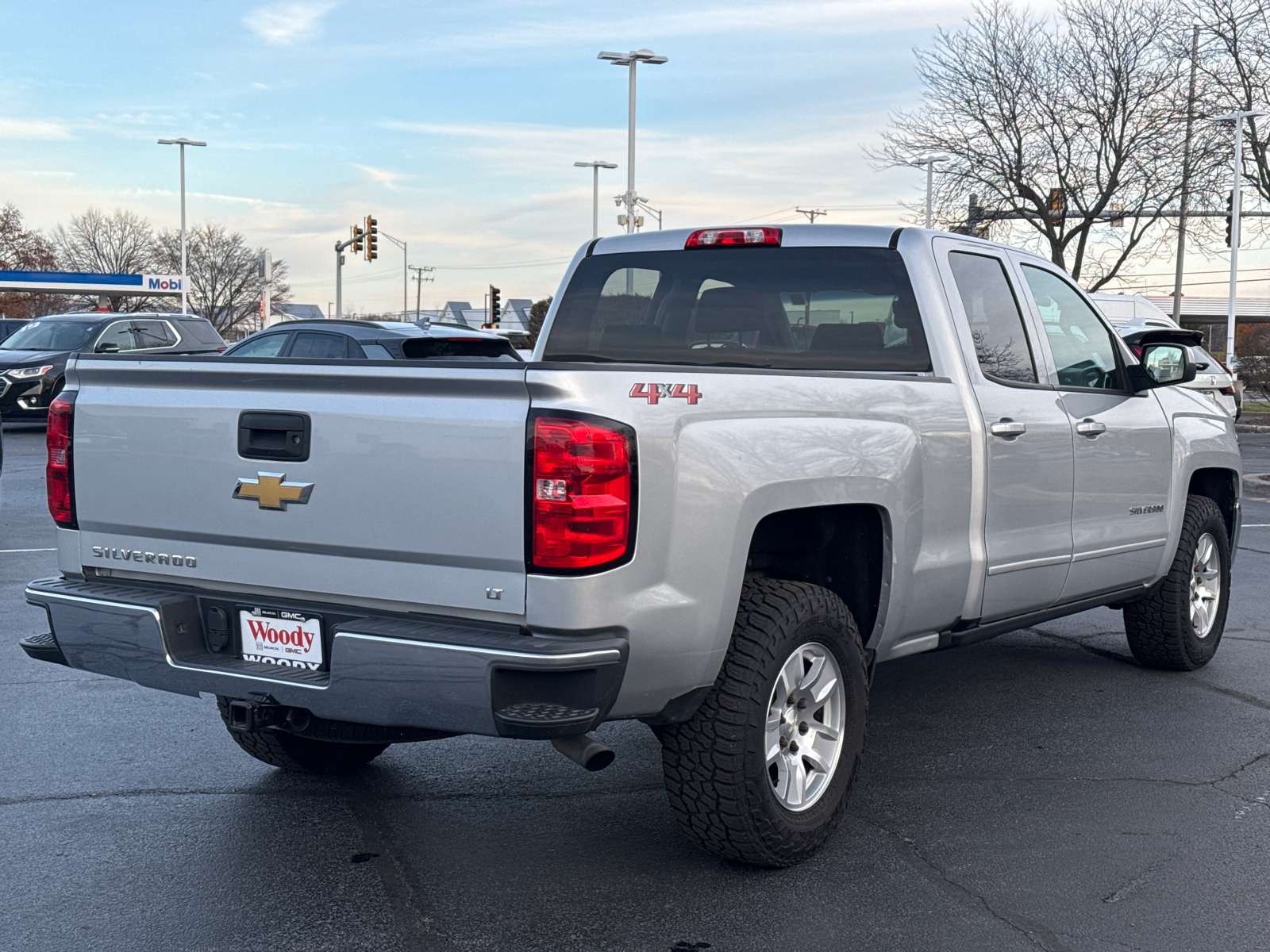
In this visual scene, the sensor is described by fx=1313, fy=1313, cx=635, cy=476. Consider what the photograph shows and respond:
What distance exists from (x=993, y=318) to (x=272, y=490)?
2.92 metres

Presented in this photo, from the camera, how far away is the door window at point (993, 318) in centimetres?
500

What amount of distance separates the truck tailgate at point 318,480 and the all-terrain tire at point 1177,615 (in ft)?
13.6

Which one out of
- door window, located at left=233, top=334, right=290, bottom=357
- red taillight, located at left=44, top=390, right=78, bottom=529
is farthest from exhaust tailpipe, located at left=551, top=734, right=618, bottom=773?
door window, located at left=233, top=334, right=290, bottom=357

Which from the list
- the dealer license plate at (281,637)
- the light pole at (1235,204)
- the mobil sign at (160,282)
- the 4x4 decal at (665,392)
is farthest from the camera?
the mobil sign at (160,282)

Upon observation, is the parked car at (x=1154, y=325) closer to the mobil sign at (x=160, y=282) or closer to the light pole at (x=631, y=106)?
the light pole at (x=631, y=106)

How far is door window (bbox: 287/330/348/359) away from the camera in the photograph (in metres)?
14.3

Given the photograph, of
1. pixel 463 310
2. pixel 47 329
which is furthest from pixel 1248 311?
pixel 47 329

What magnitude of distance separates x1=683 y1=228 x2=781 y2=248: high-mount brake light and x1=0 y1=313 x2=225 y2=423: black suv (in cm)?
1460

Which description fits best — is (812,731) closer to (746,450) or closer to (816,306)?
(746,450)

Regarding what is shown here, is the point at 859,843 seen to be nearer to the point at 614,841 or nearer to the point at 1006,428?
the point at 614,841

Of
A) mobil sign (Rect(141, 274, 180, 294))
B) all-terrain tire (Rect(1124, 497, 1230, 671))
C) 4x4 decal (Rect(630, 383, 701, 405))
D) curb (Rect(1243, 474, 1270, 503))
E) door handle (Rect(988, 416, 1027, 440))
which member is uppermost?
mobil sign (Rect(141, 274, 180, 294))

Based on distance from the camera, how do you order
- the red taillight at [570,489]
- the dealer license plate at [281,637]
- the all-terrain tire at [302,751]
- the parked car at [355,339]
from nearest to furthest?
the red taillight at [570,489], the dealer license plate at [281,637], the all-terrain tire at [302,751], the parked car at [355,339]

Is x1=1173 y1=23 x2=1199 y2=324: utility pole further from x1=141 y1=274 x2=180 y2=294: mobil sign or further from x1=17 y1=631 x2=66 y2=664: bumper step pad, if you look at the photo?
x1=141 y1=274 x2=180 y2=294: mobil sign

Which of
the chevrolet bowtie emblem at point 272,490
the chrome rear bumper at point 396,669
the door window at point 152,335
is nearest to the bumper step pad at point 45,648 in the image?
the chrome rear bumper at point 396,669
